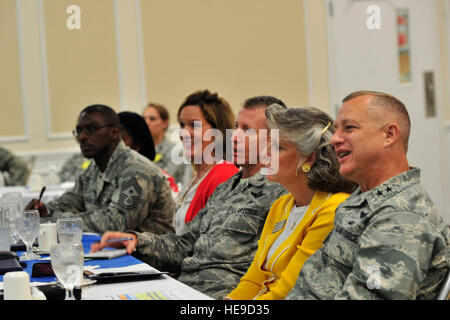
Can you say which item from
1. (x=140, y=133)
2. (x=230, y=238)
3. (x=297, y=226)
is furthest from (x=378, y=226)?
(x=140, y=133)

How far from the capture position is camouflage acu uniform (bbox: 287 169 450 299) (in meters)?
1.47

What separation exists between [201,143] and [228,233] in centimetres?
85

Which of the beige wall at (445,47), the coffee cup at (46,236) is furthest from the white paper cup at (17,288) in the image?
the beige wall at (445,47)

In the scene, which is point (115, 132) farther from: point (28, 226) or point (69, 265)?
point (69, 265)

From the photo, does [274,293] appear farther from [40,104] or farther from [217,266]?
[40,104]

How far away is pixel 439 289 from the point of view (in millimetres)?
1584

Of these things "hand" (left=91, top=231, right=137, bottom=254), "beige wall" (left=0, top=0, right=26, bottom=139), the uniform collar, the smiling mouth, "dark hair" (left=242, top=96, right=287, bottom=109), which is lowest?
"hand" (left=91, top=231, right=137, bottom=254)

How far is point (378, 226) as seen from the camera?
5.08 ft

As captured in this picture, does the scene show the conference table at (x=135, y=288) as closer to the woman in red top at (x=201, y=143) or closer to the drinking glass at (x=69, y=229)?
the drinking glass at (x=69, y=229)

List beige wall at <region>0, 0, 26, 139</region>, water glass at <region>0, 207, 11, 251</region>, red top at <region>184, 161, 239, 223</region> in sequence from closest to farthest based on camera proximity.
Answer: water glass at <region>0, 207, 11, 251</region>, red top at <region>184, 161, 239, 223</region>, beige wall at <region>0, 0, 26, 139</region>

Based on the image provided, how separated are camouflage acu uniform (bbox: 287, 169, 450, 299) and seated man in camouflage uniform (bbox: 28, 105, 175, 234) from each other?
1.73 metres

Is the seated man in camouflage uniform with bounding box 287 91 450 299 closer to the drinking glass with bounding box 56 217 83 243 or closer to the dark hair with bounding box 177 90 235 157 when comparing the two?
the drinking glass with bounding box 56 217 83 243

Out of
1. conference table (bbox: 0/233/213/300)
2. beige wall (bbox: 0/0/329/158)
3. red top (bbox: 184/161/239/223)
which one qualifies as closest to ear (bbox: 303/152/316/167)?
conference table (bbox: 0/233/213/300)

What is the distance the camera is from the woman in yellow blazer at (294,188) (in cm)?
205
